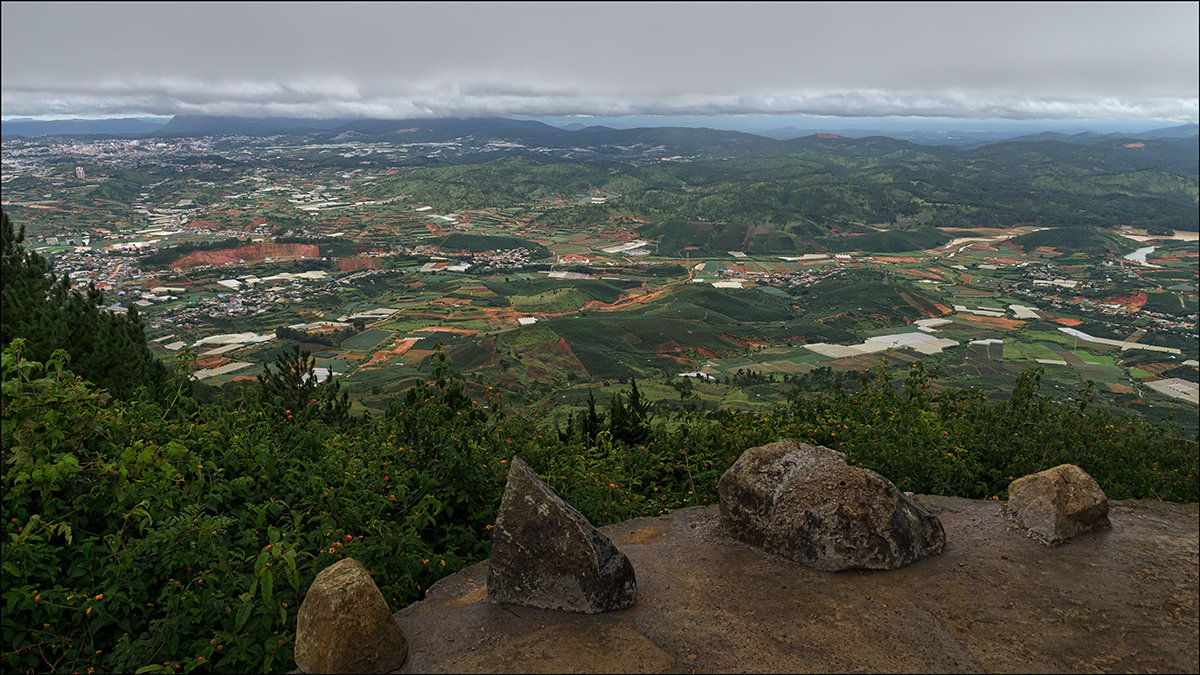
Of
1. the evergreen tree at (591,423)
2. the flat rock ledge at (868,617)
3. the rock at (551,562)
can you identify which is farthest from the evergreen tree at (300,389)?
the rock at (551,562)

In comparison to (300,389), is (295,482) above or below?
above

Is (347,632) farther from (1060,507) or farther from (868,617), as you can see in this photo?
(1060,507)

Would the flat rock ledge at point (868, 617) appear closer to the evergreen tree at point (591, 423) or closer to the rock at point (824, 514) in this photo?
the rock at point (824, 514)

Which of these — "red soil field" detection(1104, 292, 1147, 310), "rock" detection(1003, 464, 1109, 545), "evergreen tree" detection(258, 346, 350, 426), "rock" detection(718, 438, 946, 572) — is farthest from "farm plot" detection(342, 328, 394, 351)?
"red soil field" detection(1104, 292, 1147, 310)

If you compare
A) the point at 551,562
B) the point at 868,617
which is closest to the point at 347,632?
the point at 551,562

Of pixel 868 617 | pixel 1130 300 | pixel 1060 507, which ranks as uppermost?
pixel 1060 507

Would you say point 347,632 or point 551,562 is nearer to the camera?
point 347,632
